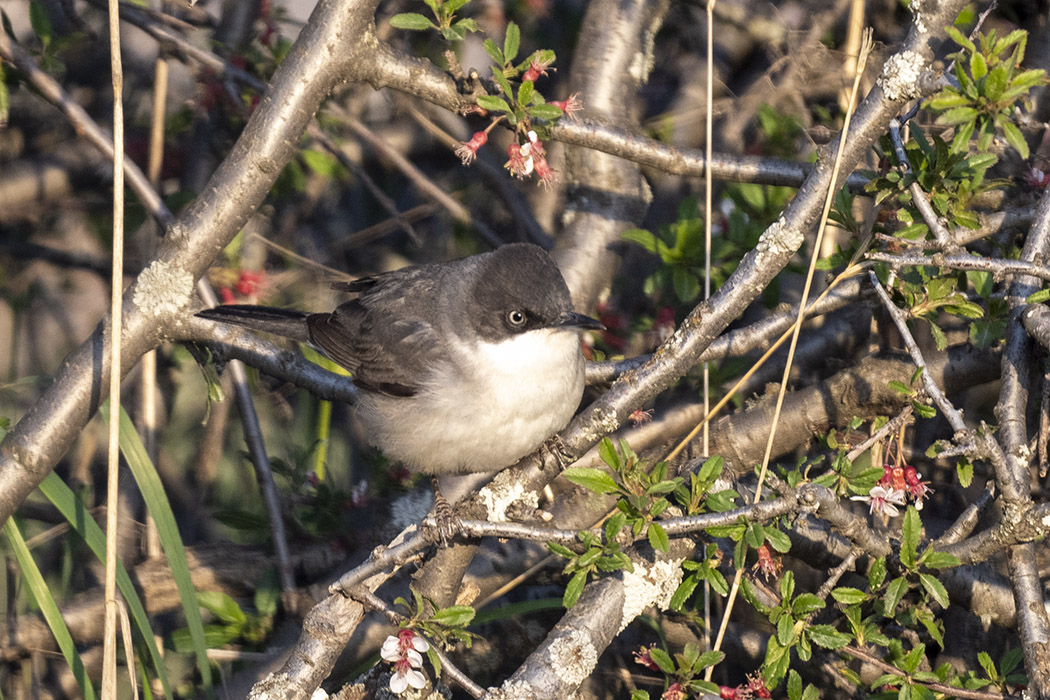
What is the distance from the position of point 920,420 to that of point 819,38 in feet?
6.84

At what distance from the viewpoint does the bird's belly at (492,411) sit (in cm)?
344

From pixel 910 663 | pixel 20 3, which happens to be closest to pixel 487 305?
pixel 910 663

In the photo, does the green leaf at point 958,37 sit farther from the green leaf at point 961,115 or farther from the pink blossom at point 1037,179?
the pink blossom at point 1037,179

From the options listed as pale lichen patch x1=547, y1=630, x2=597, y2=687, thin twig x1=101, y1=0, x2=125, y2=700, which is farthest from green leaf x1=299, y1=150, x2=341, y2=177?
pale lichen patch x1=547, y1=630, x2=597, y2=687

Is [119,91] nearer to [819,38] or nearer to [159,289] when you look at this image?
[159,289]

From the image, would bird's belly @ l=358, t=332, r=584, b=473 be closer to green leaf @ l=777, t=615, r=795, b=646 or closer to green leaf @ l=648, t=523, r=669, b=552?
green leaf @ l=648, t=523, r=669, b=552

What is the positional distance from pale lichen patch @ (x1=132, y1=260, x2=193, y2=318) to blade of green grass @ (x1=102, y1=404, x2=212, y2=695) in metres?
0.45

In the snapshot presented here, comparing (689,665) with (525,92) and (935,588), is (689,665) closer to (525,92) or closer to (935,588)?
(935,588)

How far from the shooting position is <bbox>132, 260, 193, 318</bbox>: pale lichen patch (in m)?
3.65

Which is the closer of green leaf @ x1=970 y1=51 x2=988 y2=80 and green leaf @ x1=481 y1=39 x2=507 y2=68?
green leaf @ x1=970 y1=51 x2=988 y2=80

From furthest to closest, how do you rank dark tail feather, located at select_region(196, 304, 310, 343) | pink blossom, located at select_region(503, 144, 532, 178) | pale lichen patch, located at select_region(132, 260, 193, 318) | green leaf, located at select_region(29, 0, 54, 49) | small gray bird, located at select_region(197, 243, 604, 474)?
green leaf, located at select_region(29, 0, 54, 49) → dark tail feather, located at select_region(196, 304, 310, 343) → pale lichen patch, located at select_region(132, 260, 193, 318) → small gray bird, located at select_region(197, 243, 604, 474) → pink blossom, located at select_region(503, 144, 532, 178)

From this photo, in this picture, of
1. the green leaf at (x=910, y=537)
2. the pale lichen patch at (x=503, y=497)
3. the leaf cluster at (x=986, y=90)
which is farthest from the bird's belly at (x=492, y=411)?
the leaf cluster at (x=986, y=90)

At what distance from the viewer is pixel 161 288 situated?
3.66m

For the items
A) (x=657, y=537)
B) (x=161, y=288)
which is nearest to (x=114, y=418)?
(x=161, y=288)
